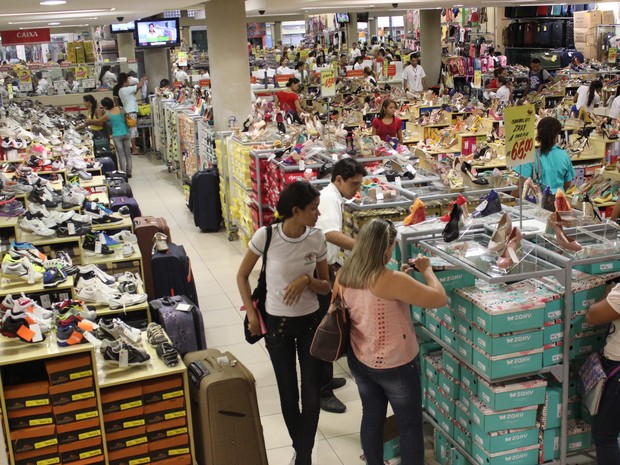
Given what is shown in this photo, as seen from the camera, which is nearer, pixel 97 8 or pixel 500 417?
pixel 500 417

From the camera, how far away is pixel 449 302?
4.54m

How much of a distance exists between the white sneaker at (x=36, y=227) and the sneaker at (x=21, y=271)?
112cm

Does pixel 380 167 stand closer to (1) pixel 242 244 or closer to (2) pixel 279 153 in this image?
(2) pixel 279 153

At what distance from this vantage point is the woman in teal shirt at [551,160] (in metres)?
7.26

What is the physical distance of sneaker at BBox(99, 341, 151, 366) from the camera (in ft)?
14.9

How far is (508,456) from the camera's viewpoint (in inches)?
173

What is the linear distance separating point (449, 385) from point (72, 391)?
210cm

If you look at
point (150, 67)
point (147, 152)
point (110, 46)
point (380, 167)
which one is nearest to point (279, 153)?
point (380, 167)

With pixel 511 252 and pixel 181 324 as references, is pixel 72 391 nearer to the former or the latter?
pixel 181 324

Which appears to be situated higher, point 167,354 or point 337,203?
point 337,203

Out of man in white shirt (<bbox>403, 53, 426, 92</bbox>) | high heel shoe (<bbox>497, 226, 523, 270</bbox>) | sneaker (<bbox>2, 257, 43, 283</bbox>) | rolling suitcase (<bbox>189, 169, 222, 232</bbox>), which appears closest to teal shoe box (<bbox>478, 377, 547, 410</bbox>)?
high heel shoe (<bbox>497, 226, 523, 270</bbox>)

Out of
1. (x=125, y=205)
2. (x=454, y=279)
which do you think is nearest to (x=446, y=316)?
(x=454, y=279)

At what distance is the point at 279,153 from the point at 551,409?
15.6 feet

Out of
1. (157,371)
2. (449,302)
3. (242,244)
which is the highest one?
(449,302)
